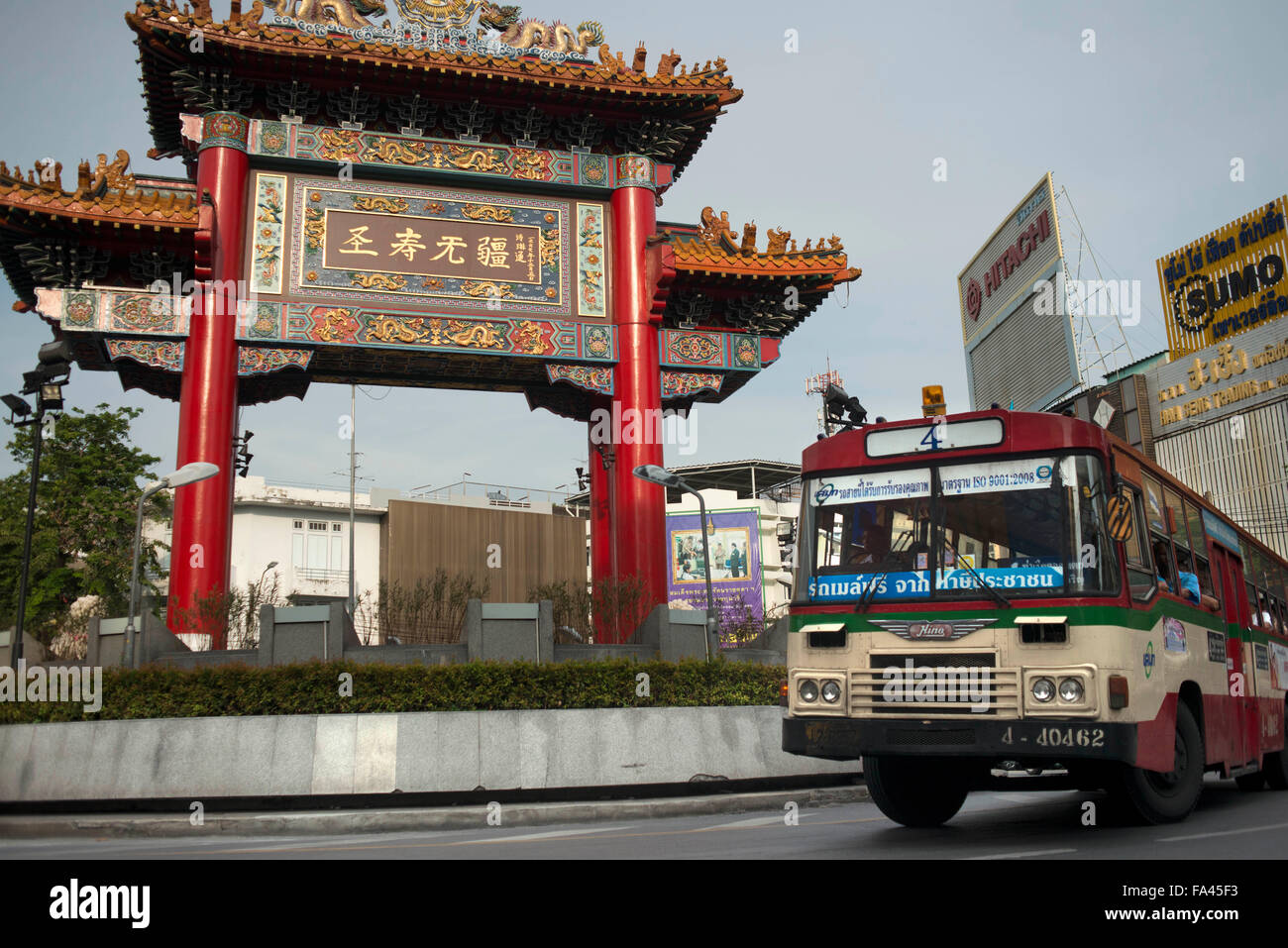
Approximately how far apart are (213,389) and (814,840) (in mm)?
12534

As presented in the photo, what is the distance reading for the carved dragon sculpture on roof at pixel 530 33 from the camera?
19.8 m

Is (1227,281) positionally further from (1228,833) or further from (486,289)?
(1228,833)

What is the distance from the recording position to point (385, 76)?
18438 mm

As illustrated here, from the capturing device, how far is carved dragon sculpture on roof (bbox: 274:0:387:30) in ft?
61.1

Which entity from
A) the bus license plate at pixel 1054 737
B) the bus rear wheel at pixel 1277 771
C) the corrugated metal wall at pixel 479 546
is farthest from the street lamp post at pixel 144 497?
the corrugated metal wall at pixel 479 546

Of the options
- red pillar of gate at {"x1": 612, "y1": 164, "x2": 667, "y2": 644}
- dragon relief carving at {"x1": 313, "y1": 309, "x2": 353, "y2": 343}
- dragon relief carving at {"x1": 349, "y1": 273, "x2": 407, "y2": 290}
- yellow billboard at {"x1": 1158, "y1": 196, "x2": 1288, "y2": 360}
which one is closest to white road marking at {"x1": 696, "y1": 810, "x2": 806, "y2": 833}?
red pillar of gate at {"x1": 612, "y1": 164, "x2": 667, "y2": 644}

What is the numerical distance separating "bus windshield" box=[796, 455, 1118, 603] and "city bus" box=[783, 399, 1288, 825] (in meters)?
0.01

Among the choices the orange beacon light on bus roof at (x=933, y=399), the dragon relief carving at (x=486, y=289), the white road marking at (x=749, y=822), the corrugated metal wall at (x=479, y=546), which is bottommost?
the white road marking at (x=749, y=822)

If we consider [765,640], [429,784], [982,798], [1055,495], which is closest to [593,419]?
[765,640]

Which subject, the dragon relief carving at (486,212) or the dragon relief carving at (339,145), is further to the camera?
the dragon relief carving at (486,212)

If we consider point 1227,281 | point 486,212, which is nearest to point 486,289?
point 486,212

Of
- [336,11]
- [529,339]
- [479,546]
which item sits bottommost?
[479,546]

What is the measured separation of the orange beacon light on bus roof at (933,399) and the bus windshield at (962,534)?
92cm

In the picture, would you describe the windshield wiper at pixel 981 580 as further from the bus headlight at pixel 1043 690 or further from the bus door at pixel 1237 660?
the bus door at pixel 1237 660
